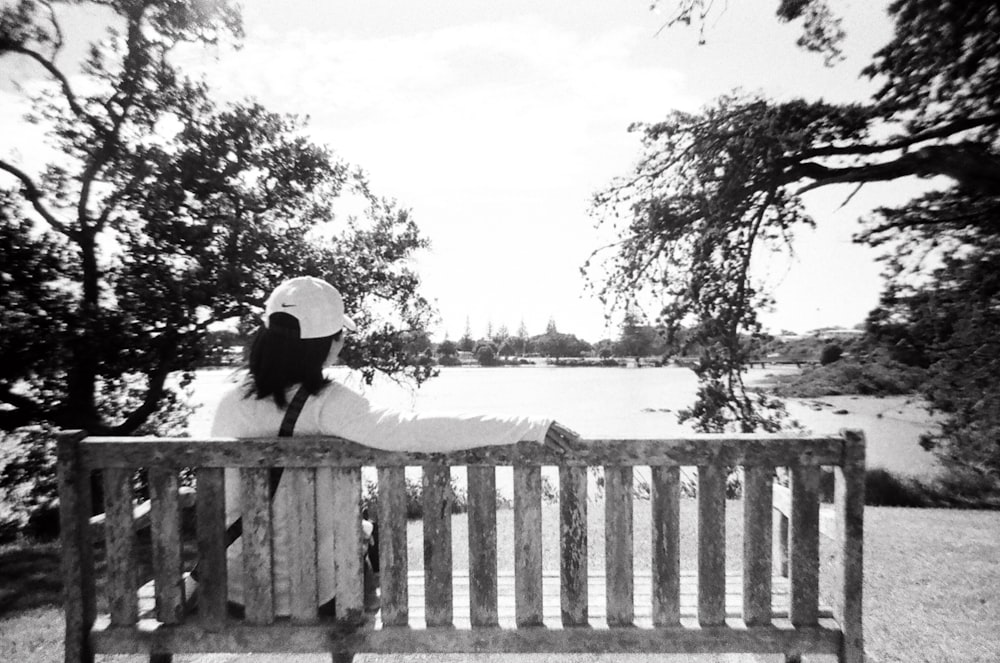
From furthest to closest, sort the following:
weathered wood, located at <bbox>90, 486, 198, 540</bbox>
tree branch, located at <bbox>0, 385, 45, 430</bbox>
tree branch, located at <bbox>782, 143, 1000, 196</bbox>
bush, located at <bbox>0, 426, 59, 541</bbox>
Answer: bush, located at <bbox>0, 426, 59, 541</bbox> → tree branch, located at <bbox>0, 385, 45, 430</bbox> → tree branch, located at <bbox>782, 143, 1000, 196</bbox> → weathered wood, located at <bbox>90, 486, 198, 540</bbox>

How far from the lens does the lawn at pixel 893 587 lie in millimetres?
2760

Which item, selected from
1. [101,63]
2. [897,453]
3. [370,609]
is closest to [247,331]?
[101,63]

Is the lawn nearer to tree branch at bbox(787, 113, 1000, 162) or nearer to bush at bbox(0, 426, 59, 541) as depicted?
bush at bbox(0, 426, 59, 541)

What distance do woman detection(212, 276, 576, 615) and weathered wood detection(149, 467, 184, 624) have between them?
171 millimetres

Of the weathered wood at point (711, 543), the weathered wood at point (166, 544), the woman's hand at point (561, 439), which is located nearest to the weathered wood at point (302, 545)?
the weathered wood at point (166, 544)

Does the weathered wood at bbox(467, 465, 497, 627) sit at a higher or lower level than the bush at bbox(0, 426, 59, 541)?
higher

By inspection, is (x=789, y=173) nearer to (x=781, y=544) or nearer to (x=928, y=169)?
(x=928, y=169)

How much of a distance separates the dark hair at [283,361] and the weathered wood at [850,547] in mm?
1777

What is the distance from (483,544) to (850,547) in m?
1.24

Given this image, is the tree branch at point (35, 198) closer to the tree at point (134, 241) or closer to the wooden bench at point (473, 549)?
the tree at point (134, 241)

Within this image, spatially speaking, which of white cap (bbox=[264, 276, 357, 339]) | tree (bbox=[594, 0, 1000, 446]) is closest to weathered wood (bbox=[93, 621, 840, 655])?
white cap (bbox=[264, 276, 357, 339])

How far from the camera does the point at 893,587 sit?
357cm

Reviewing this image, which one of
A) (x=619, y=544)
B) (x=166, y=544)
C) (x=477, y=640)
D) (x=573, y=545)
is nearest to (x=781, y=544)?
(x=619, y=544)

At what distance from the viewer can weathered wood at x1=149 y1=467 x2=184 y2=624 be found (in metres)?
1.81
